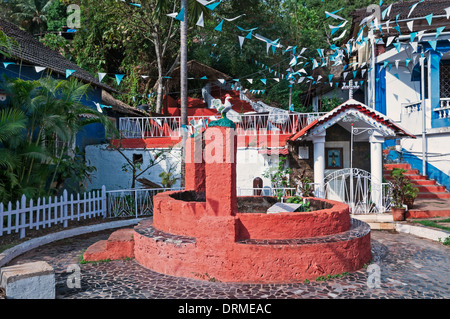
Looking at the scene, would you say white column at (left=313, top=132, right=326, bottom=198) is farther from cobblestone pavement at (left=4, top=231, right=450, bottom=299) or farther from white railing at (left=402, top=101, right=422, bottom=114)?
white railing at (left=402, top=101, right=422, bottom=114)

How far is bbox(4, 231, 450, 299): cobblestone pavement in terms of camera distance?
16.0ft

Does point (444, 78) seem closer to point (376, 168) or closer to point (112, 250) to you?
A: point (376, 168)

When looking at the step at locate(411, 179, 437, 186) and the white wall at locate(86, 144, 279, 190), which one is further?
the step at locate(411, 179, 437, 186)

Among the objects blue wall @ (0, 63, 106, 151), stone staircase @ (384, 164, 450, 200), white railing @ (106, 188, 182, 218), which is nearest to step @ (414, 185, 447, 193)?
stone staircase @ (384, 164, 450, 200)

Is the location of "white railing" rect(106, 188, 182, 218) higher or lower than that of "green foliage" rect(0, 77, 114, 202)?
lower

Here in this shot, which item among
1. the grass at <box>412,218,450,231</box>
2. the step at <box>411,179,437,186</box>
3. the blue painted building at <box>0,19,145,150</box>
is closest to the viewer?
the grass at <box>412,218,450,231</box>

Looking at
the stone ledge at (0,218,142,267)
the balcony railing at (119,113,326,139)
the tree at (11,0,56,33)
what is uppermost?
the tree at (11,0,56,33)

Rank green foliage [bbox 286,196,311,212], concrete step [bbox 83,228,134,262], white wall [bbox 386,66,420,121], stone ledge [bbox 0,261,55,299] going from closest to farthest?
stone ledge [bbox 0,261,55,299] < concrete step [bbox 83,228,134,262] < green foliage [bbox 286,196,311,212] < white wall [bbox 386,66,420,121]

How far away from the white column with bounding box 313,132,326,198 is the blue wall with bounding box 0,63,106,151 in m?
7.71

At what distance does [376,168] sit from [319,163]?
1.70m

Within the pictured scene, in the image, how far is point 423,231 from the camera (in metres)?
8.63

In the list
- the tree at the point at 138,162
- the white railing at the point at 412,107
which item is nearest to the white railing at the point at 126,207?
the tree at the point at 138,162

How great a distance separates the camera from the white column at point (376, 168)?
10351 mm

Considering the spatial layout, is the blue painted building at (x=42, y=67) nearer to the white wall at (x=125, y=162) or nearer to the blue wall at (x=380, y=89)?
the white wall at (x=125, y=162)
